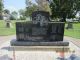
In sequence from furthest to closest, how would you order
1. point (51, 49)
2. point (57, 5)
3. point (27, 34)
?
point (57, 5)
point (27, 34)
point (51, 49)

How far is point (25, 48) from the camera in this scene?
13289mm

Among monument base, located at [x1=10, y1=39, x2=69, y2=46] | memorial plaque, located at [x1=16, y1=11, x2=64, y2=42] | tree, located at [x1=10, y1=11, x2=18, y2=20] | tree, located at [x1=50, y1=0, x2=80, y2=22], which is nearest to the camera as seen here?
monument base, located at [x1=10, y1=39, x2=69, y2=46]

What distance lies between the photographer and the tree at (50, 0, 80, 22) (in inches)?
2260

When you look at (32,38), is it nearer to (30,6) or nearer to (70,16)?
(30,6)

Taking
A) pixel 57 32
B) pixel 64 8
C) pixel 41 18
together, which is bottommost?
pixel 57 32

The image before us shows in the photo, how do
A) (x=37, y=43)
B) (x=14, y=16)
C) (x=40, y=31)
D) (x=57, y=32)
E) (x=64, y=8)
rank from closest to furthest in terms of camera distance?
1. (x=37, y=43)
2. (x=40, y=31)
3. (x=57, y=32)
4. (x=64, y=8)
5. (x=14, y=16)

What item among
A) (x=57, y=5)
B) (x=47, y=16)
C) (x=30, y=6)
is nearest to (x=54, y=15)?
(x=57, y=5)

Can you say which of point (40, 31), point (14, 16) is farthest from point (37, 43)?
point (14, 16)

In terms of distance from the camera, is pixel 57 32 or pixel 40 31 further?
pixel 57 32

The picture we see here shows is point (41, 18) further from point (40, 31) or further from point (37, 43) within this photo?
point (37, 43)

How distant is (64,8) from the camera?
57.2 metres

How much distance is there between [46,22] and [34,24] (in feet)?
2.34

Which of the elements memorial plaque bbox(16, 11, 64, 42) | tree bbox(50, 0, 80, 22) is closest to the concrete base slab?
memorial plaque bbox(16, 11, 64, 42)

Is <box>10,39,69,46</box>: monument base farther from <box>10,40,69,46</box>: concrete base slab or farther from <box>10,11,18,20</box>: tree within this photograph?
<box>10,11,18,20</box>: tree
